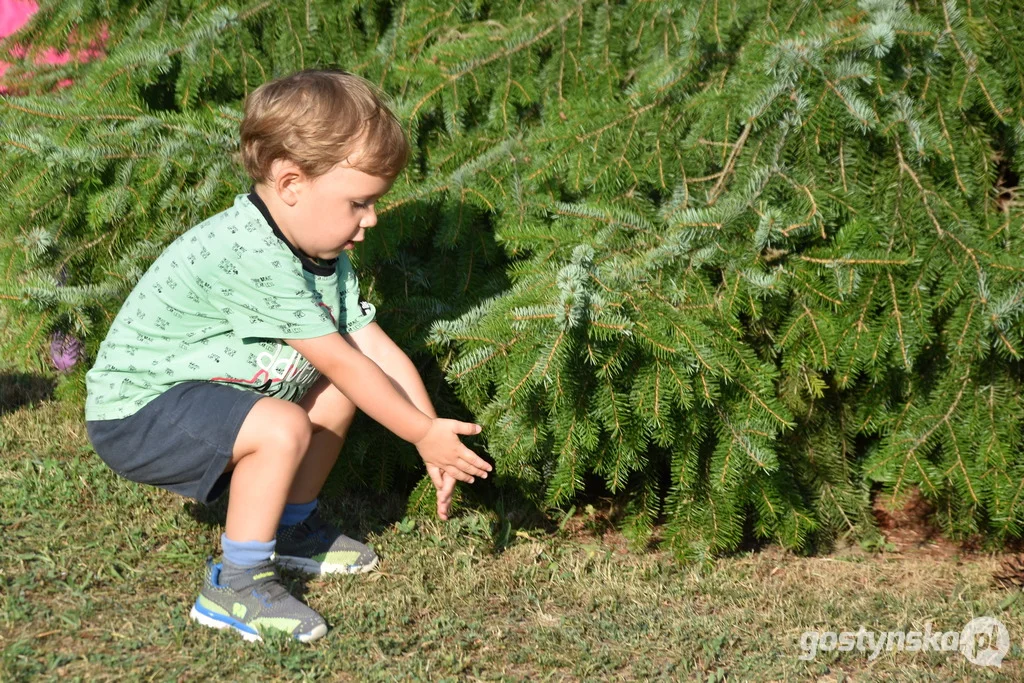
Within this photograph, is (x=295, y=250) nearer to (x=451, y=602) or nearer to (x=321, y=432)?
(x=321, y=432)

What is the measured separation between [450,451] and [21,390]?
2.54 meters

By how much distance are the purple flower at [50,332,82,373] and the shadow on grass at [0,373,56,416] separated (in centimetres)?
10

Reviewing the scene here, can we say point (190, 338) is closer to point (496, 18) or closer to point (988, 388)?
point (496, 18)

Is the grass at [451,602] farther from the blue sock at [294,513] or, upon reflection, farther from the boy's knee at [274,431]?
the boy's knee at [274,431]

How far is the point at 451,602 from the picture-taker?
276cm

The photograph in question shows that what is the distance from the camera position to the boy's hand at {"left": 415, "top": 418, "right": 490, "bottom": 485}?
94.8 inches

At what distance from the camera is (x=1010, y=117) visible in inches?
113

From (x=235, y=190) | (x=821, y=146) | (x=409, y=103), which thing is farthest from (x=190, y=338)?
(x=821, y=146)

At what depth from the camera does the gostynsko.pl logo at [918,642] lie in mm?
2627

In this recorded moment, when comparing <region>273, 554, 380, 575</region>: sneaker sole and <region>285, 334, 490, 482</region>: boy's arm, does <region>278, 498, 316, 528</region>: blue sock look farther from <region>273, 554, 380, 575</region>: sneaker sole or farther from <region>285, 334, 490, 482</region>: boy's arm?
<region>285, 334, 490, 482</region>: boy's arm

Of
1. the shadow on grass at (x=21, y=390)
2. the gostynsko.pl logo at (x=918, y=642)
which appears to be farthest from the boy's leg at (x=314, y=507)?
the shadow on grass at (x=21, y=390)

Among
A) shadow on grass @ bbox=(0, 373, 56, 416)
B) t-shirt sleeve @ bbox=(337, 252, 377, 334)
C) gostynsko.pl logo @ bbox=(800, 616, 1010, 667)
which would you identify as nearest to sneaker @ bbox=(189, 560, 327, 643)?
t-shirt sleeve @ bbox=(337, 252, 377, 334)

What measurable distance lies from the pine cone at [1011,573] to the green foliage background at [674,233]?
0.31 feet

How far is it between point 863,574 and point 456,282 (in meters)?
1.71
